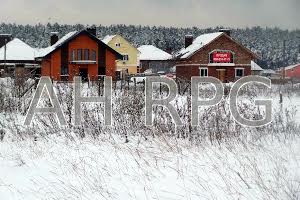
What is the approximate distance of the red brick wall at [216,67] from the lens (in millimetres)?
44094

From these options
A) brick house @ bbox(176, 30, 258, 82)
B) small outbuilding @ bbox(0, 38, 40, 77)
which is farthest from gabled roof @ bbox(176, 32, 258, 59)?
small outbuilding @ bbox(0, 38, 40, 77)

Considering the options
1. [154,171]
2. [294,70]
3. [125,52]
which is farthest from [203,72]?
[154,171]

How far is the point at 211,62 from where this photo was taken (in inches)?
1788

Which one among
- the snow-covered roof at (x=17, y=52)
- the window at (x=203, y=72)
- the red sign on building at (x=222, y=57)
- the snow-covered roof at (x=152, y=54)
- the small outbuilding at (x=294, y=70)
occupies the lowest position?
the small outbuilding at (x=294, y=70)

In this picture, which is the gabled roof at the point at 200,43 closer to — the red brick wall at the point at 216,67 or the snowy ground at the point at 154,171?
the red brick wall at the point at 216,67

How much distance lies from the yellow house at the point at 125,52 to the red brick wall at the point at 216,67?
20483 millimetres

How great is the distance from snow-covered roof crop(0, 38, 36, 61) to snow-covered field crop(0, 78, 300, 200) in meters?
45.6

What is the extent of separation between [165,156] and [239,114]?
287cm

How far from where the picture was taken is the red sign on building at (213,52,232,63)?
147ft

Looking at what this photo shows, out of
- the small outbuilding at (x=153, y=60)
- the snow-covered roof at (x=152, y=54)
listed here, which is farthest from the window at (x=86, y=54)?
the snow-covered roof at (x=152, y=54)

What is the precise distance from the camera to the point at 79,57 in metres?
44.7

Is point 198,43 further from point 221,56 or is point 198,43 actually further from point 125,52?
point 125,52

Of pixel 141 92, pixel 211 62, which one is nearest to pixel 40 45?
pixel 211 62

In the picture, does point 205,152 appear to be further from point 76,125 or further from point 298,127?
point 76,125
